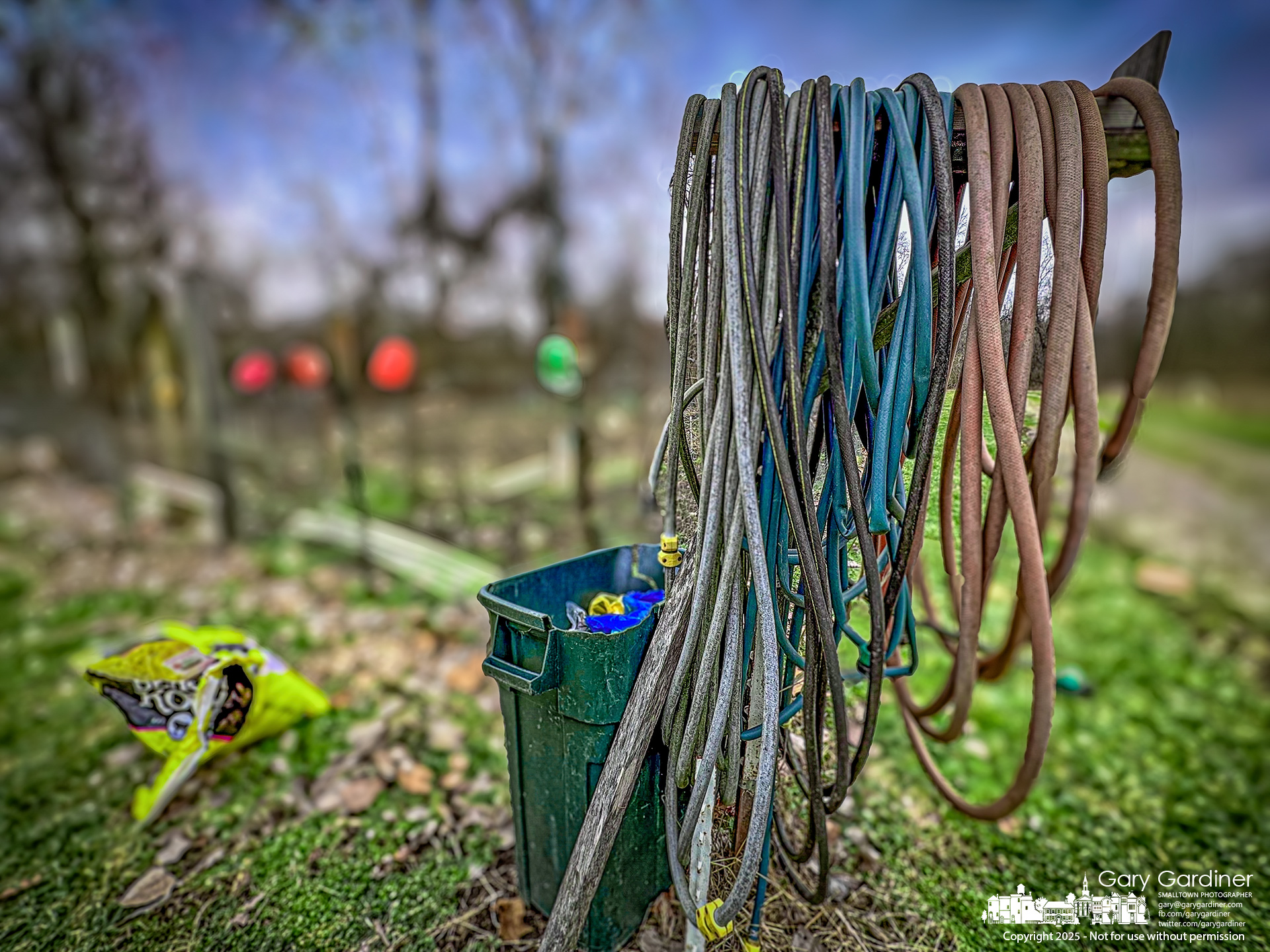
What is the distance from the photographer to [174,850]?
75.9 inches

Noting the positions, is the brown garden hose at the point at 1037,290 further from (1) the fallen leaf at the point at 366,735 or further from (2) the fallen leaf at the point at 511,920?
(1) the fallen leaf at the point at 366,735

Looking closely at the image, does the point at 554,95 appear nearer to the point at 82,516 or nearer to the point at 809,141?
the point at 809,141

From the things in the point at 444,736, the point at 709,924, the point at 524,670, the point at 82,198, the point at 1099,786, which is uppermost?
the point at 82,198

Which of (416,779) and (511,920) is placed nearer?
(511,920)

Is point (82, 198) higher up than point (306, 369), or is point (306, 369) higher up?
point (82, 198)

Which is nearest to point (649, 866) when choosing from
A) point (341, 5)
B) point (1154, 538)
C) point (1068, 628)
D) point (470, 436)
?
point (1068, 628)

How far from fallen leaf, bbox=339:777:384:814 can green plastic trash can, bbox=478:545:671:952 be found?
2.46 feet

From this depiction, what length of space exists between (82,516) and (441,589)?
442 cm

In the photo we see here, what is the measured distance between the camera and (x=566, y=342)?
4.67 m

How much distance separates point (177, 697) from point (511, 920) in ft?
4.40

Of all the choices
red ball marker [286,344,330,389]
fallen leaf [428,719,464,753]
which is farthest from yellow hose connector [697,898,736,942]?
red ball marker [286,344,330,389]

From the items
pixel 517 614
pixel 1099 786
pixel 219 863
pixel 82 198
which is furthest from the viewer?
pixel 82 198

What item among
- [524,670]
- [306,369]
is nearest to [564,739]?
[524,670]

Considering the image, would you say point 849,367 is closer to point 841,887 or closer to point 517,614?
point 517,614
